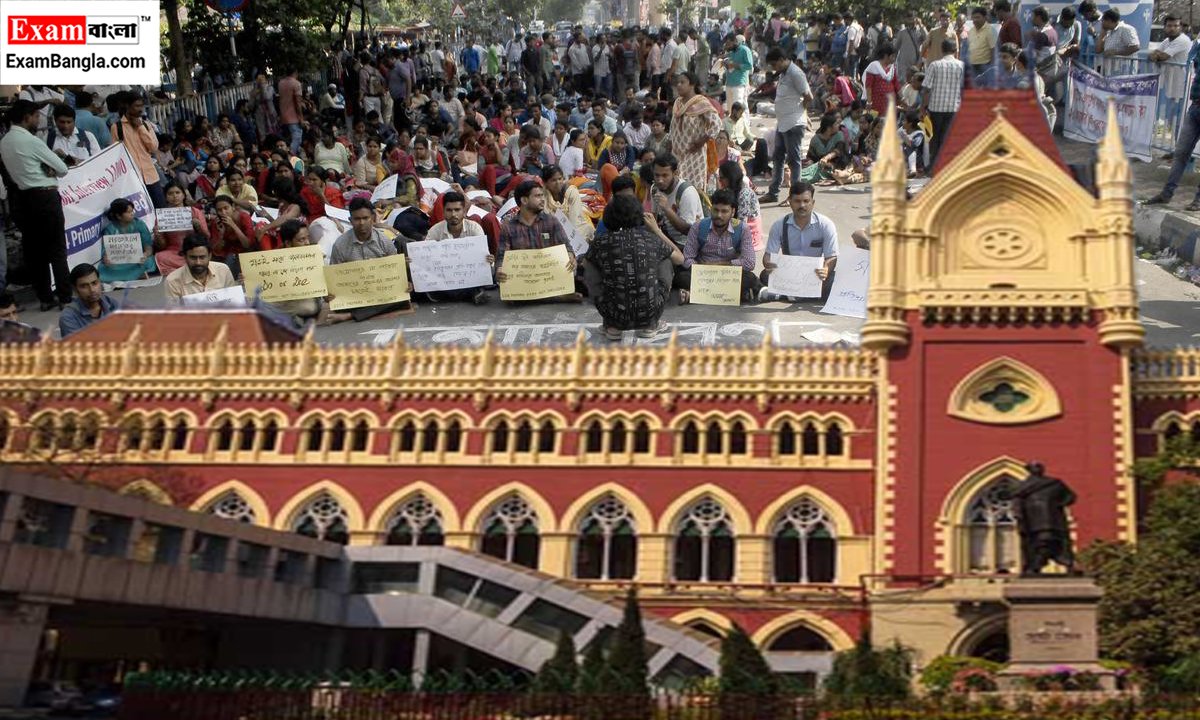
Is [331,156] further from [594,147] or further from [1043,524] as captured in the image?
[1043,524]

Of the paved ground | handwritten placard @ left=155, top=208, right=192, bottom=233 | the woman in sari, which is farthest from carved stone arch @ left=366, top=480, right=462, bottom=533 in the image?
the woman in sari

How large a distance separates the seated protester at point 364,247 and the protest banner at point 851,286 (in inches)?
290

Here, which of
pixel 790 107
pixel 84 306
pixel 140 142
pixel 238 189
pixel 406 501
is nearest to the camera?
pixel 406 501

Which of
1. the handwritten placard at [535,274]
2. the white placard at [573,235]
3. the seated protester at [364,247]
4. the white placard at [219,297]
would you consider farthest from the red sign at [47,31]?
the handwritten placard at [535,274]

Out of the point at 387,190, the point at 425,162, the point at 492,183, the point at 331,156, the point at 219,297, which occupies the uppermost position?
the point at 331,156

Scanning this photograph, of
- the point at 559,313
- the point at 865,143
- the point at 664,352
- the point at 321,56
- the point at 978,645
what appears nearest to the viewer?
the point at 978,645

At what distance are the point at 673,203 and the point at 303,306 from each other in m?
6.78

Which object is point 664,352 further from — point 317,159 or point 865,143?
point 865,143

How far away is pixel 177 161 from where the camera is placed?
48.9m

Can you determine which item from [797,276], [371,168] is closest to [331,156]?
[371,168]

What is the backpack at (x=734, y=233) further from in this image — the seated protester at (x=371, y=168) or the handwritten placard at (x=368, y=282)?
the seated protester at (x=371, y=168)

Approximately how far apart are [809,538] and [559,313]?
7.62 metres

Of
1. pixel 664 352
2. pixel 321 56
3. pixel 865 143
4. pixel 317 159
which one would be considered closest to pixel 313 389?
pixel 664 352

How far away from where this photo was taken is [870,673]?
3278 cm
